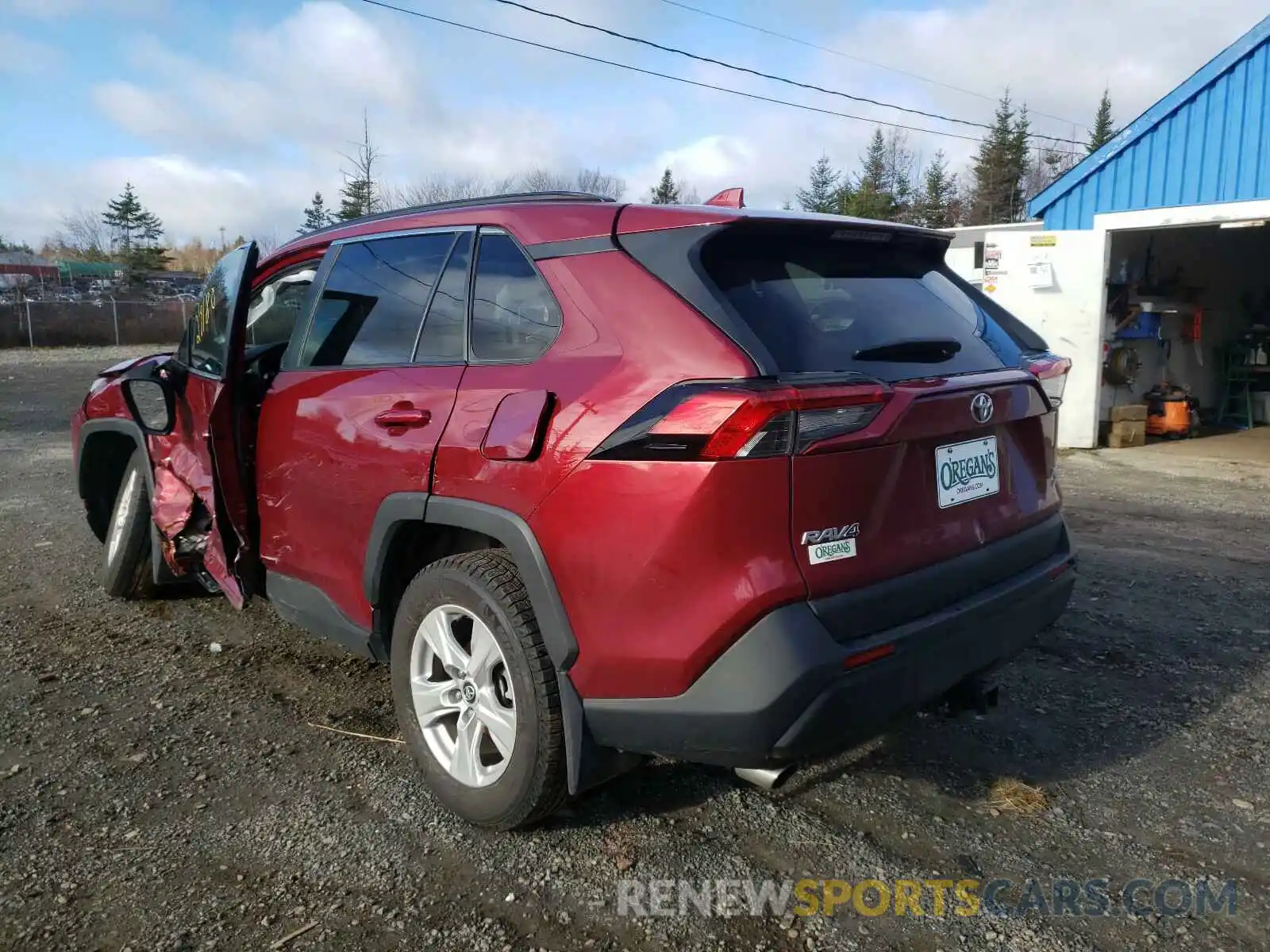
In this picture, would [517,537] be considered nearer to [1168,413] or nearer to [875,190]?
[1168,413]

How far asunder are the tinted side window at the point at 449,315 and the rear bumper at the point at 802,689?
121 centimetres

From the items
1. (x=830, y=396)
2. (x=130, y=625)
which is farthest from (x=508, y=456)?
(x=130, y=625)

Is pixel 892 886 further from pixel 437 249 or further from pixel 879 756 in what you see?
pixel 437 249

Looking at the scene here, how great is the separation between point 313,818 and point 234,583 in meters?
1.30

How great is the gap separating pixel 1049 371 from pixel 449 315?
2.05m

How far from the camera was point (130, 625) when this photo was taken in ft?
15.1

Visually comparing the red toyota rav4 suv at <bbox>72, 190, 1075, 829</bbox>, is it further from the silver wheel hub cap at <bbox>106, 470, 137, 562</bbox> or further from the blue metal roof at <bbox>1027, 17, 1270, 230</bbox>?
the blue metal roof at <bbox>1027, 17, 1270, 230</bbox>

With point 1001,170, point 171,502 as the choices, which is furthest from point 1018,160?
point 171,502

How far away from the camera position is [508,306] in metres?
2.78

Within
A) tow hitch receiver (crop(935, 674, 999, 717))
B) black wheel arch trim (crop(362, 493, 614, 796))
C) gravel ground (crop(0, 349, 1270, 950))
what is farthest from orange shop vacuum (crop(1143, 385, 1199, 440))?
black wheel arch trim (crop(362, 493, 614, 796))

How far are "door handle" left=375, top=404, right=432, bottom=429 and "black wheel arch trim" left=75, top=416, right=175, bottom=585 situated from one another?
5.82 ft

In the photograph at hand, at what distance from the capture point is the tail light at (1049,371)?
3.08 metres

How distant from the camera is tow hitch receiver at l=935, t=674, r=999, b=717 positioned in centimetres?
278

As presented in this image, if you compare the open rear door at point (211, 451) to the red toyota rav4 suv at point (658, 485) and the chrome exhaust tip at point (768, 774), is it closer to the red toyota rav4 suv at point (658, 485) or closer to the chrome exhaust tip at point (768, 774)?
the red toyota rav4 suv at point (658, 485)
